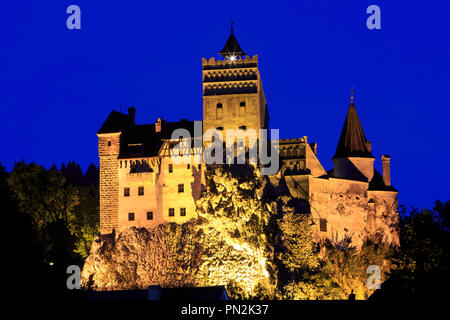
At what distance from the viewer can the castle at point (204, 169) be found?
72500 millimetres

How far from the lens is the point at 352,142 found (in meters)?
77.9

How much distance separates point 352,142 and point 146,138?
19703 millimetres

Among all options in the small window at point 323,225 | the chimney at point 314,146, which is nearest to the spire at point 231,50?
the chimney at point 314,146

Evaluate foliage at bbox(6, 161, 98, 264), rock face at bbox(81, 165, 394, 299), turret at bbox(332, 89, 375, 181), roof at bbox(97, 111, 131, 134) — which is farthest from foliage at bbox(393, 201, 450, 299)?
foliage at bbox(6, 161, 98, 264)

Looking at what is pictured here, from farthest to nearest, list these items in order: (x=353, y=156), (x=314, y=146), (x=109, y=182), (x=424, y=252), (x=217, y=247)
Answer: (x=314, y=146)
(x=353, y=156)
(x=109, y=182)
(x=217, y=247)
(x=424, y=252)

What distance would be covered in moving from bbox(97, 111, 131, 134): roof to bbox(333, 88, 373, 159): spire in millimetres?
20659

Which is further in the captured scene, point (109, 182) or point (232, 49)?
point (232, 49)

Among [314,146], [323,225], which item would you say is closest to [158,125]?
[314,146]

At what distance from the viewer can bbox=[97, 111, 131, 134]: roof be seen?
77312mm

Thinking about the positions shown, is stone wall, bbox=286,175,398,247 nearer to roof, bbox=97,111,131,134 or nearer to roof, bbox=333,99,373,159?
roof, bbox=333,99,373,159

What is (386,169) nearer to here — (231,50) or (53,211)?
(231,50)

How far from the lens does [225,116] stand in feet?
241
